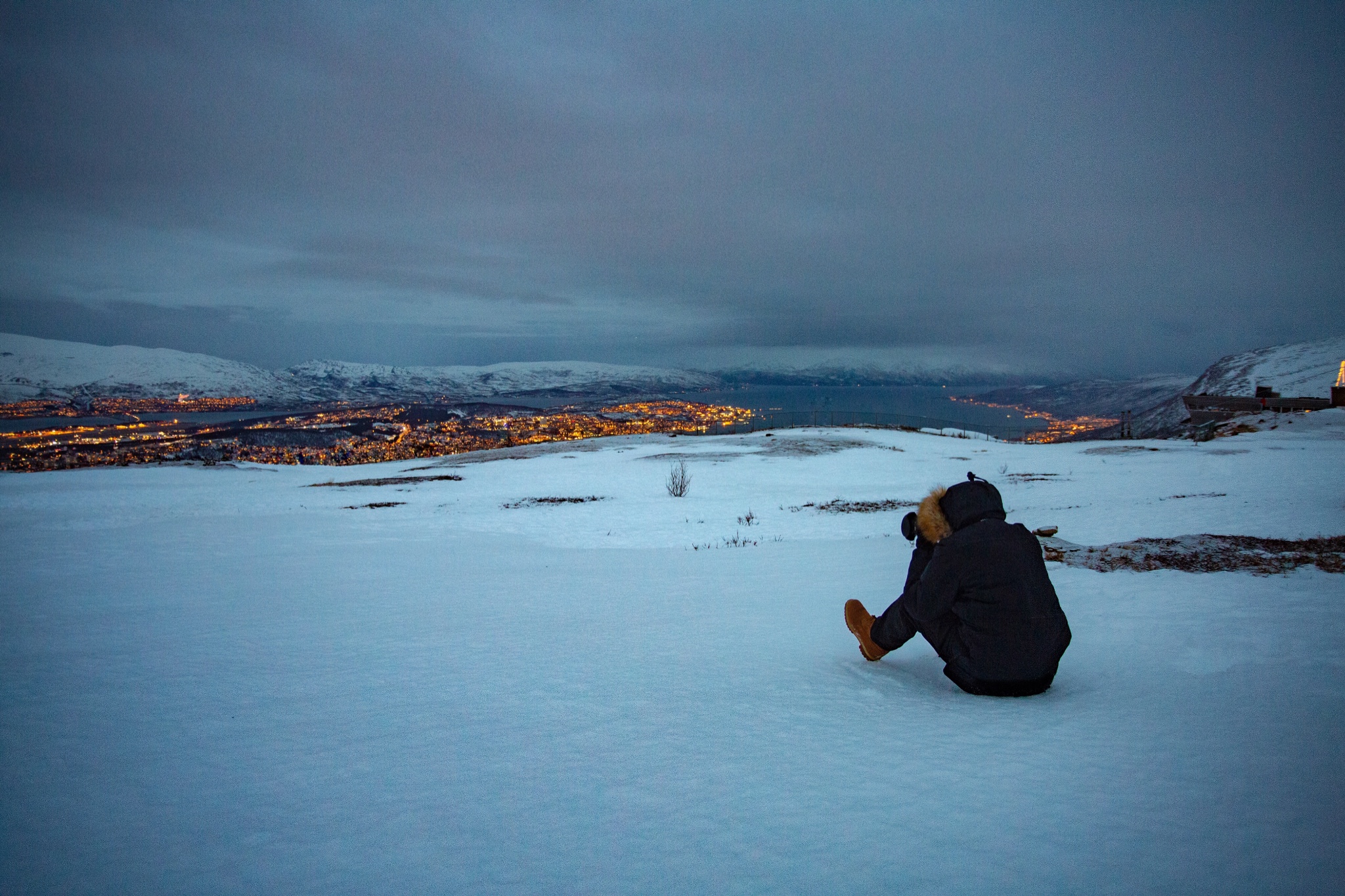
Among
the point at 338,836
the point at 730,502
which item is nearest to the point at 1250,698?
the point at 338,836

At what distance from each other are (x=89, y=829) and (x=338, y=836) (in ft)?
3.83

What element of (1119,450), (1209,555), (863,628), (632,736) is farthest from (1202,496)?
(1119,450)

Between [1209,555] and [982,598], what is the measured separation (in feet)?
23.2

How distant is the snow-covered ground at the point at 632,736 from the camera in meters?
2.27

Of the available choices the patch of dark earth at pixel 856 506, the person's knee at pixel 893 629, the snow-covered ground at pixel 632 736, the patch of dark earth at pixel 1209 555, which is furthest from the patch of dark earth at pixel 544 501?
the person's knee at pixel 893 629

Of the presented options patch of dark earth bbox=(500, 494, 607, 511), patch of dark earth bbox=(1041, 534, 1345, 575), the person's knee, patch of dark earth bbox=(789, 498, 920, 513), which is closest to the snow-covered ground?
the person's knee

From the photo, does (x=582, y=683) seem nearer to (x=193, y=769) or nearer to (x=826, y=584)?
(x=193, y=769)

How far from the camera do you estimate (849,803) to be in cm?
269

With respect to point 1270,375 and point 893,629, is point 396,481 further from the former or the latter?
point 1270,375

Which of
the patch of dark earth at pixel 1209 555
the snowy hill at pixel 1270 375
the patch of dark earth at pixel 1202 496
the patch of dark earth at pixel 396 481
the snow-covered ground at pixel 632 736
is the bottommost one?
the patch of dark earth at pixel 396 481

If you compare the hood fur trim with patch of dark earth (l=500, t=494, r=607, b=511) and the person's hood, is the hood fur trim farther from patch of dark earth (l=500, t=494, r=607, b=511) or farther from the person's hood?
patch of dark earth (l=500, t=494, r=607, b=511)

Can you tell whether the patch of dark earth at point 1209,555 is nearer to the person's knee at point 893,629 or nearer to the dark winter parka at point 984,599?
the dark winter parka at point 984,599

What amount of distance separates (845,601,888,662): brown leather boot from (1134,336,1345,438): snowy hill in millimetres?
78783

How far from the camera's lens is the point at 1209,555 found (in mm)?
7938
